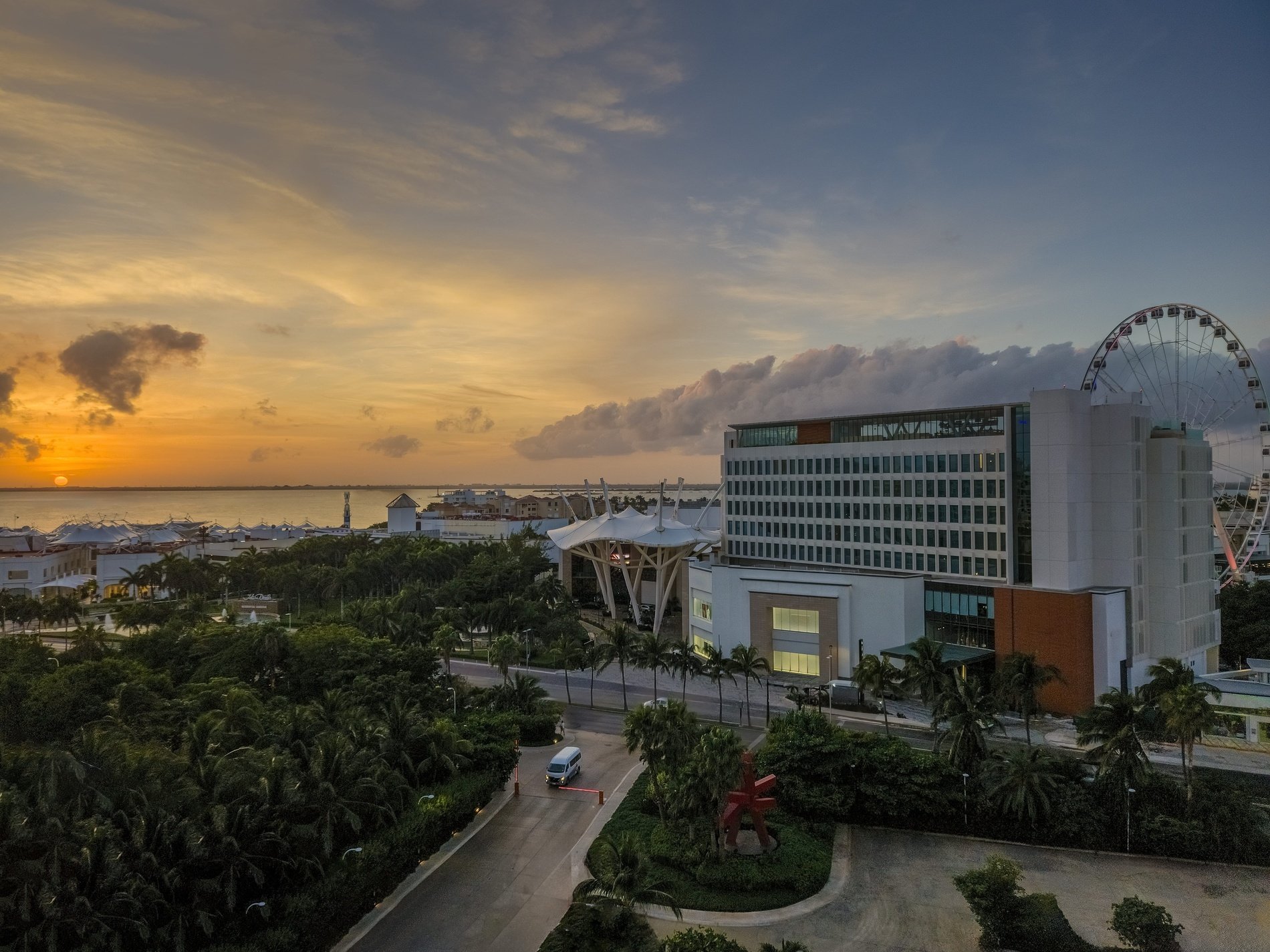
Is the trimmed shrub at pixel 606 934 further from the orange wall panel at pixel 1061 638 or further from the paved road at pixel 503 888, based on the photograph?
the orange wall panel at pixel 1061 638

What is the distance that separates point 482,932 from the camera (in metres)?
25.9

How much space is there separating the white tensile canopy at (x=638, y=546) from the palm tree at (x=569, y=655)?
57.3 feet

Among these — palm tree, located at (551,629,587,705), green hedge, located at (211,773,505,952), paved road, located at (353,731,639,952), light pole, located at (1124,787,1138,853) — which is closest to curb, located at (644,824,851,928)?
paved road, located at (353,731,639,952)

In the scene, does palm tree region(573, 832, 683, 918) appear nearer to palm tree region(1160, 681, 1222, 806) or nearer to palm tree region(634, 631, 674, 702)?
palm tree region(1160, 681, 1222, 806)

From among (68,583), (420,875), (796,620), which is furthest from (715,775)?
(68,583)

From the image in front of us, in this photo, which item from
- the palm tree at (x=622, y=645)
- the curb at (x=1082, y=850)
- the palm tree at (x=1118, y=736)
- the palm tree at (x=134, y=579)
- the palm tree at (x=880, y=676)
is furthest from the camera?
the palm tree at (x=134, y=579)

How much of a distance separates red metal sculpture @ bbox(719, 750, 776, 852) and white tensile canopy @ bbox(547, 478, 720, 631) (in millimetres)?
48877

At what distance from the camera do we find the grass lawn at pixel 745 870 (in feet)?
93.9

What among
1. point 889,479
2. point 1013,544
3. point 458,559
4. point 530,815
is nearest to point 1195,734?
point 1013,544

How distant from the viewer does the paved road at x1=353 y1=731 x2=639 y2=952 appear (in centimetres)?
2559

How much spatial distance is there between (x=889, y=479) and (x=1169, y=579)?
21468 mm

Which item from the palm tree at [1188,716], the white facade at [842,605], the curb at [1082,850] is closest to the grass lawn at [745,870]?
the curb at [1082,850]

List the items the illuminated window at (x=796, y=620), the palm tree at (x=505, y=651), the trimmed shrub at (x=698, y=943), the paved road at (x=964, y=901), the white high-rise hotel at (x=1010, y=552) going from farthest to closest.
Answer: the illuminated window at (x=796, y=620) → the white high-rise hotel at (x=1010, y=552) → the palm tree at (x=505, y=651) → the paved road at (x=964, y=901) → the trimmed shrub at (x=698, y=943)

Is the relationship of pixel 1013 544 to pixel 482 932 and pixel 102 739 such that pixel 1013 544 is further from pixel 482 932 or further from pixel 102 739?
pixel 102 739
